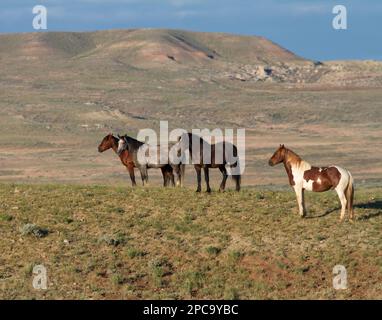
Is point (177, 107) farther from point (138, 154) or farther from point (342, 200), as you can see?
point (342, 200)

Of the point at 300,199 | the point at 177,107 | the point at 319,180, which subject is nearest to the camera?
the point at 319,180

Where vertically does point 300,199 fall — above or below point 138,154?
below

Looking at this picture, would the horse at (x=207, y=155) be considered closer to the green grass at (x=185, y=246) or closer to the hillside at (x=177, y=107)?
the green grass at (x=185, y=246)

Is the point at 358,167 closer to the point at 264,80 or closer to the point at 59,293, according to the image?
the point at 59,293

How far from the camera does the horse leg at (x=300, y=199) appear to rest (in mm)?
22973

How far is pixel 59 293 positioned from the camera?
1973 cm

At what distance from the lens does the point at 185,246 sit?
71.5 feet

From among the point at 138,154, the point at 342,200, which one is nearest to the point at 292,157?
the point at 342,200

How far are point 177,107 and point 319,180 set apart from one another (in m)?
94.5

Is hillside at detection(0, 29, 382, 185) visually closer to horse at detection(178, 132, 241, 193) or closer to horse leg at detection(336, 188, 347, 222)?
horse at detection(178, 132, 241, 193)

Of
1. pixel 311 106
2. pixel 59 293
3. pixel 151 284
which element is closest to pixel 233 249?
pixel 151 284

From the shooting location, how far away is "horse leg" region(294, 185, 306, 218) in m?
23.0

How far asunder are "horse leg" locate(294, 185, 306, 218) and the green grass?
201 millimetres

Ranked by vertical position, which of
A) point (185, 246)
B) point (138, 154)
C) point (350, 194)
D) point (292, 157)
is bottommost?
point (185, 246)
